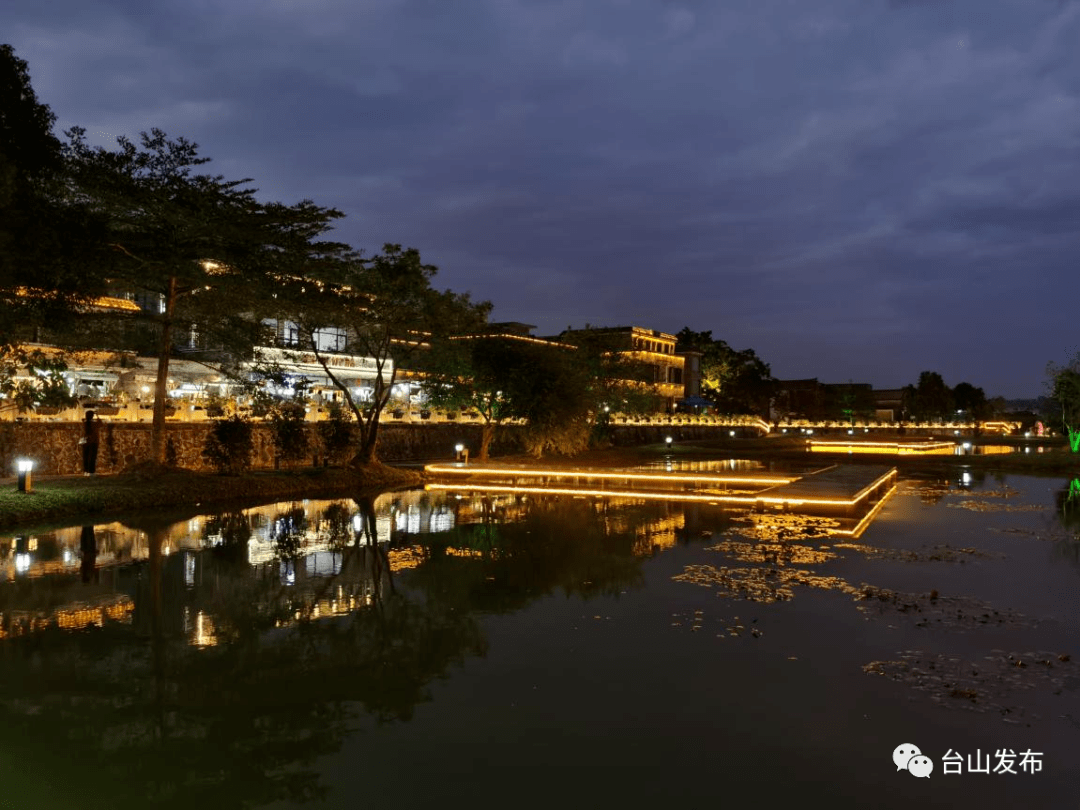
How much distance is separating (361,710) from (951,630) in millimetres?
6888

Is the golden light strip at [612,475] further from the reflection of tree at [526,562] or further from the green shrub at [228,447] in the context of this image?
the reflection of tree at [526,562]

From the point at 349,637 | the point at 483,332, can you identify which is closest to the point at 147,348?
the point at 483,332

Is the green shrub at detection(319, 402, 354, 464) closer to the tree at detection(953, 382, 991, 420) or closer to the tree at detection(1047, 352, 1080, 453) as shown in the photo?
the tree at detection(1047, 352, 1080, 453)

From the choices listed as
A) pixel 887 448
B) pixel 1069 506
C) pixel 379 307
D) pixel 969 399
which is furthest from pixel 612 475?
pixel 969 399

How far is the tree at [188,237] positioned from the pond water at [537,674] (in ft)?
28.8

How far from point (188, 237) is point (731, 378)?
84819 millimetres

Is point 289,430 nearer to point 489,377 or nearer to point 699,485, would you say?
point 489,377

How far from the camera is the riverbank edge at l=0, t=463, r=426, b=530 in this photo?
18609 millimetres

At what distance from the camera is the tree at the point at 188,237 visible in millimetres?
20516

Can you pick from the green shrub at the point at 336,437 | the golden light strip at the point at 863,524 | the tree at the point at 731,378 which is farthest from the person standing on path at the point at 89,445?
the tree at the point at 731,378

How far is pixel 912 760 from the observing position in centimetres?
609

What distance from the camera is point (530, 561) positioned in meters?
13.9

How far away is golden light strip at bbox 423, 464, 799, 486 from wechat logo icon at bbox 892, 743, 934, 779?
821 inches

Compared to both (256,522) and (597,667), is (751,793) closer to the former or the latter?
(597,667)
